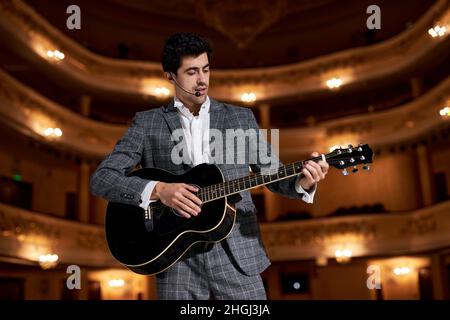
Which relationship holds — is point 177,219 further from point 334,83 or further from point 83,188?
point 334,83

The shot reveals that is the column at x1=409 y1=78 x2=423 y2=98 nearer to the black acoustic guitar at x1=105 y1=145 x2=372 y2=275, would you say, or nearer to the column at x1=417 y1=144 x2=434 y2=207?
the column at x1=417 y1=144 x2=434 y2=207

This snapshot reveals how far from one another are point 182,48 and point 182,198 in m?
0.77

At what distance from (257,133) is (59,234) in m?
14.3

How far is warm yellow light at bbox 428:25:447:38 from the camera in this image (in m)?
16.3

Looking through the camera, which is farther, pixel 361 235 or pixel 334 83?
pixel 334 83

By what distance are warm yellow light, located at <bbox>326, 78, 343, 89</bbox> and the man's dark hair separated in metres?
17.6

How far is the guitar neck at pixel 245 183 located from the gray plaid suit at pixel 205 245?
0.22 feet

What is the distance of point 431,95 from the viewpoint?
1695cm

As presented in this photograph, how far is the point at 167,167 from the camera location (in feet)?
9.12

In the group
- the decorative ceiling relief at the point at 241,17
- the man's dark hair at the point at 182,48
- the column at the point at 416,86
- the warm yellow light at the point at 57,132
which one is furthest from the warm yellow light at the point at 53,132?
the man's dark hair at the point at 182,48

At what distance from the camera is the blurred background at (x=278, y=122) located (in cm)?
1648

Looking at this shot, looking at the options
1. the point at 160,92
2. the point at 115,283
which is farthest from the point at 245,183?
the point at 115,283

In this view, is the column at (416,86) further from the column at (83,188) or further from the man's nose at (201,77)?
the man's nose at (201,77)

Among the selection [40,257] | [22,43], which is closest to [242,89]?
[22,43]
